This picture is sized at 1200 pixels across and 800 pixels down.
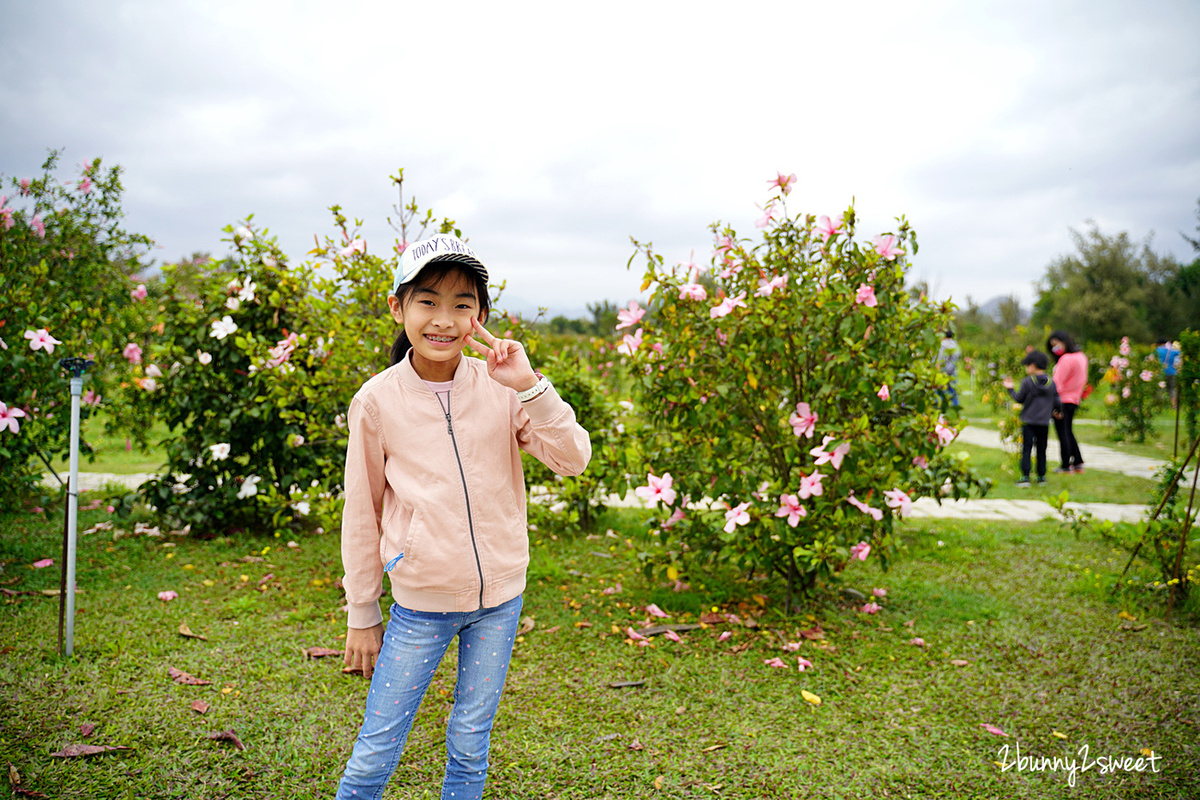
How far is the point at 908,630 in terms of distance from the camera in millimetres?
3623

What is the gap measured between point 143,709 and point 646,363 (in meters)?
2.39

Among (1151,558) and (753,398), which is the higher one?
(753,398)

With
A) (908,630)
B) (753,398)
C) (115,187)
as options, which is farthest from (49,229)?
(908,630)

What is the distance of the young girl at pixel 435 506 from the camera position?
1.63 metres

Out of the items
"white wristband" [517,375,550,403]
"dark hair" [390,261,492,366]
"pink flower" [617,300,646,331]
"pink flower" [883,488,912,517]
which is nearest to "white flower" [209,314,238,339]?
"pink flower" [617,300,646,331]

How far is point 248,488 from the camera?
4.75m

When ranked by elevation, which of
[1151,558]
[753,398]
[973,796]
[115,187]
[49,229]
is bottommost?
[973,796]

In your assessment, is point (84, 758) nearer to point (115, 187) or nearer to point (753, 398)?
point (753, 398)

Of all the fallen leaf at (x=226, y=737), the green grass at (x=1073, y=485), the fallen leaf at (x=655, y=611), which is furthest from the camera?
the green grass at (x=1073, y=485)

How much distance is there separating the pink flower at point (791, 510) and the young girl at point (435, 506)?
1.76 meters

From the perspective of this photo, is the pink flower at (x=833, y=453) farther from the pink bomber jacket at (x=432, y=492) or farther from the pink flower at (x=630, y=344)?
the pink bomber jacket at (x=432, y=492)

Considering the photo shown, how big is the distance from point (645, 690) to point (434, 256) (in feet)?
6.91

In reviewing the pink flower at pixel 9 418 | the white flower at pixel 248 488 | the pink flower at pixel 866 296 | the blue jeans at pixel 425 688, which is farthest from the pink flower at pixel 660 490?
the pink flower at pixel 9 418

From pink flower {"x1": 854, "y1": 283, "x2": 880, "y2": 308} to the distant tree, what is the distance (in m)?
33.8
